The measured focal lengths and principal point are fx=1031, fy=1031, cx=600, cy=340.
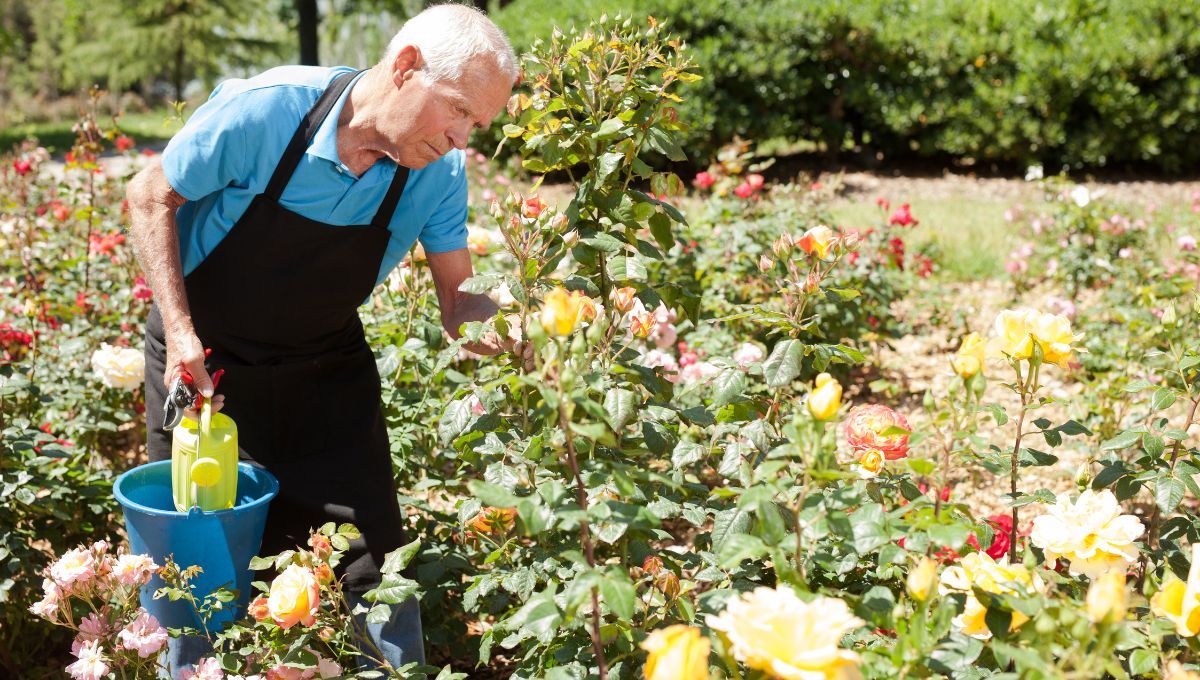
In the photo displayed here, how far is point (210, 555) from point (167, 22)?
69.2ft

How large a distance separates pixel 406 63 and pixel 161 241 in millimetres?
523

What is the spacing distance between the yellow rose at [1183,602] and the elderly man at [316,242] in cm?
96

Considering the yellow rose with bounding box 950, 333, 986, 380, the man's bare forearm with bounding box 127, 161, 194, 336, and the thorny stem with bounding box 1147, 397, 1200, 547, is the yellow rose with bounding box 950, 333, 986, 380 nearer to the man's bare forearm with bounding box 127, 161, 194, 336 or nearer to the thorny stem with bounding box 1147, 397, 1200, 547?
the thorny stem with bounding box 1147, 397, 1200, 547

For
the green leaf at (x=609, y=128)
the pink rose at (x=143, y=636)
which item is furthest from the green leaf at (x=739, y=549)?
the pink rose at (x=143, y=636)

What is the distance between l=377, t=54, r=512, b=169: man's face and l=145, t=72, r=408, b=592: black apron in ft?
0.41

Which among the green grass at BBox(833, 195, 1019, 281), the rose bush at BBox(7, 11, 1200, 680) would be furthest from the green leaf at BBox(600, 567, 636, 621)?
the green grass at BBox(833, 195, 1019, 281)

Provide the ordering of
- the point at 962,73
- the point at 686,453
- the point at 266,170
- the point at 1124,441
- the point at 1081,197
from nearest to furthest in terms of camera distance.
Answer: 1. the point at 686,453
2. the point at 1124,441
3. the point at 266,170
4. the point at 1081,197
5. the point at 962,73

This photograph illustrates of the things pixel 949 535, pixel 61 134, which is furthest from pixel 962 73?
pixel 61 134

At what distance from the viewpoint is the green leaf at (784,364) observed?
59.1 inches

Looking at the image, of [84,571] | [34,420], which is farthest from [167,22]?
[84,571]

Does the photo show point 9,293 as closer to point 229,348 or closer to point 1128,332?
point 229,348

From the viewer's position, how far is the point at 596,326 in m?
1.18

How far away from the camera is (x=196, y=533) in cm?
168

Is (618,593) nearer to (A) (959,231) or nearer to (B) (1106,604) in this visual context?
(B) (1106,604)
